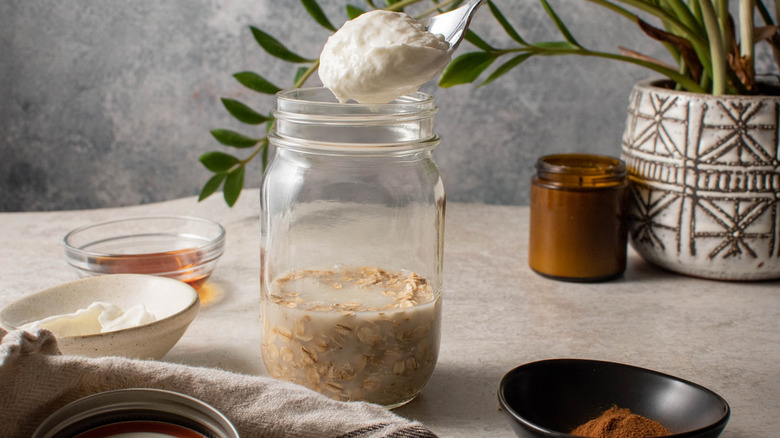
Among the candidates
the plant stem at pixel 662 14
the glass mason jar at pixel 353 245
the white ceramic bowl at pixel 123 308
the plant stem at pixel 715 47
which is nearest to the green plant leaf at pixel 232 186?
the white ceramic bowl at pixel 123 308

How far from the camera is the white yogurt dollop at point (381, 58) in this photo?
26.7 inches

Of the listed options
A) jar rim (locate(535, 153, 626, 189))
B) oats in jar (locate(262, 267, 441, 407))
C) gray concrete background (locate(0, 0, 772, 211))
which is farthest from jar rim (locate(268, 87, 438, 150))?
gray concrete background (locate(0, 0, 772, 211))

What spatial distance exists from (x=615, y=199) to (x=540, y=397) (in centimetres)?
48

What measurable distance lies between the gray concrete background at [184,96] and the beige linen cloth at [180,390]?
1146 mm

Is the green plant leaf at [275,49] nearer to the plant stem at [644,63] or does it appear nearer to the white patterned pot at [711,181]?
the plant stem at [644,63]

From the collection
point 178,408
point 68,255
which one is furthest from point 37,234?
point 178,408

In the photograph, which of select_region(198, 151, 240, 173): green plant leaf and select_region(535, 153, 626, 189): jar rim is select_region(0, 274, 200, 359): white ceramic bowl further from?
select_region(535, 153, 626, 189): jar rim

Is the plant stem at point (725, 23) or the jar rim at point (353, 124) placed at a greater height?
the plant stem at point (725, 23)

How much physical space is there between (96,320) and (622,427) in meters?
0.52

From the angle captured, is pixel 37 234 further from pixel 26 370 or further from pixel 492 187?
pixel 492 187

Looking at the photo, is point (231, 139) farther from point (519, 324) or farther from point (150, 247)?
point (519, 324)

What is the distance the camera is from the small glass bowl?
98 centimetres

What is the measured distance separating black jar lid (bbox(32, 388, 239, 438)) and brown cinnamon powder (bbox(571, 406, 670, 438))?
296 mm

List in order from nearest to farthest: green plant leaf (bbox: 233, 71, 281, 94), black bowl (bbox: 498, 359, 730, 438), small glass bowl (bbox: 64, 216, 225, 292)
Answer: black bowl (bbox: 498, 359, 730, 438) < small glass bowl (bbox: 64, 216, 225, 292) < green plant leaf (bbox: 233, 71, 281, 94)
